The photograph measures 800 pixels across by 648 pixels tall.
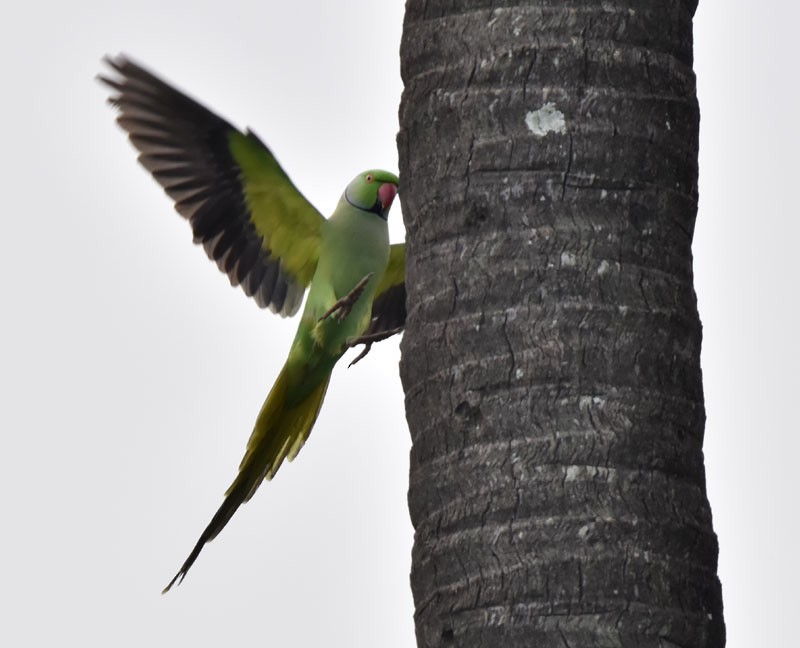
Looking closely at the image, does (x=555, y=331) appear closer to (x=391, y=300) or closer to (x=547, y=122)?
(x=547, y=122)

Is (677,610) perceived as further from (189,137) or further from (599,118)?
(189,137)

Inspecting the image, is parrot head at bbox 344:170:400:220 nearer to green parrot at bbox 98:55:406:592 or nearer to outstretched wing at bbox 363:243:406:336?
green parrot at bbox 98:55:406:592

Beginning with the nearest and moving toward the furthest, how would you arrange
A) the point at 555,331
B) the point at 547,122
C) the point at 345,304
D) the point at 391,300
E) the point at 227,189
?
the point at 555,331 → the point at 547,122 → the point at 345,304 → the point at 227,189 → the point at 391,300

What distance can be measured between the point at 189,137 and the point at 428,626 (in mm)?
3196

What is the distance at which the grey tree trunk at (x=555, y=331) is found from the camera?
97.3 inches

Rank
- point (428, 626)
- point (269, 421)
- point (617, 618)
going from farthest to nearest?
point (269, 421) < point (428, 626) < point (617, 618)

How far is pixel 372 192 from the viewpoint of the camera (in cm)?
550

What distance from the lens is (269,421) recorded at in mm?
5164

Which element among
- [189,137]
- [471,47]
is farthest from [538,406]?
[189,137]

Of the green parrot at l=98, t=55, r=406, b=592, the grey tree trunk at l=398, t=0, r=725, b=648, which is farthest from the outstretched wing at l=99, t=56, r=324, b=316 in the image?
the grey tree trunk at l=398, t=0, r=725, b=648

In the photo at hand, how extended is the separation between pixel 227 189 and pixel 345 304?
782mm

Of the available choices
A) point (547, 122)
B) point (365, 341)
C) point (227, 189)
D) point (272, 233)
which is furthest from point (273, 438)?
point (547, 122)

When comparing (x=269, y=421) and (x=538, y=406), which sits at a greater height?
(x=269, y=421)

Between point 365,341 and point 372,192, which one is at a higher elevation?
point 372,192
